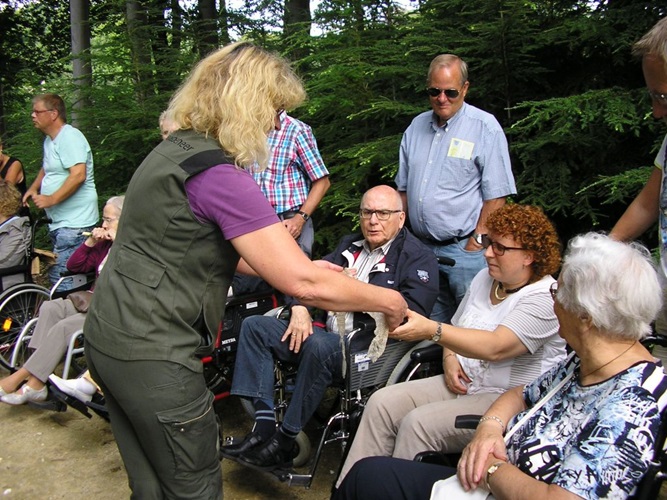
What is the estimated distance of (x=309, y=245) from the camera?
13.3 feet

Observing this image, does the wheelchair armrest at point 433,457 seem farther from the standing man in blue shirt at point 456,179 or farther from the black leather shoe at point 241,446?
the standing man in blue shirt at point 456,179

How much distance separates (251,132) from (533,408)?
1208 mm

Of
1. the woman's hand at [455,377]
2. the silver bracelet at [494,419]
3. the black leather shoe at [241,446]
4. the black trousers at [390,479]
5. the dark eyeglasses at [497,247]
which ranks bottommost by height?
the black leather shoe at [241,446]

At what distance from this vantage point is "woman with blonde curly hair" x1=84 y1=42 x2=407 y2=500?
174 centimetres

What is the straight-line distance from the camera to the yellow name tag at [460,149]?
3.49 meters

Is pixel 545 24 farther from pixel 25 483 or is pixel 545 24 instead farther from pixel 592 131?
pixel 25 483

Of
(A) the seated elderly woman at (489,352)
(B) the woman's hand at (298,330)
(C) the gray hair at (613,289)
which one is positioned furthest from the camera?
(B) the woman's hand at (298,330)

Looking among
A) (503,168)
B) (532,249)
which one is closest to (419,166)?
(503,168)

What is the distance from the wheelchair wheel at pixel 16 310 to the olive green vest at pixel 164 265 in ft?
11.3

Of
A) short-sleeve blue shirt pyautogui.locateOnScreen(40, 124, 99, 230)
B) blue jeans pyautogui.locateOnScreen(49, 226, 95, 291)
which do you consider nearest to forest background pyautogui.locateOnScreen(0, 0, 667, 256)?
short-sleeve blue shirt pyautogui.locateOnScreen(40, 124, 99, 230)

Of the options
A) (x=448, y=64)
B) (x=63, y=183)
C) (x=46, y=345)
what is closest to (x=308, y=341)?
(x=448, y=64)

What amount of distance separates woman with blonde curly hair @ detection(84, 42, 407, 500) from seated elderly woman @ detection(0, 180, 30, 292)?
11.5ft

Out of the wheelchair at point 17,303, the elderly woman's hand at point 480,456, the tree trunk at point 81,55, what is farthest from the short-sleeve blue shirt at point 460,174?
the tree trunk at point 81,55

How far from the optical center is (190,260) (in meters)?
1.77
